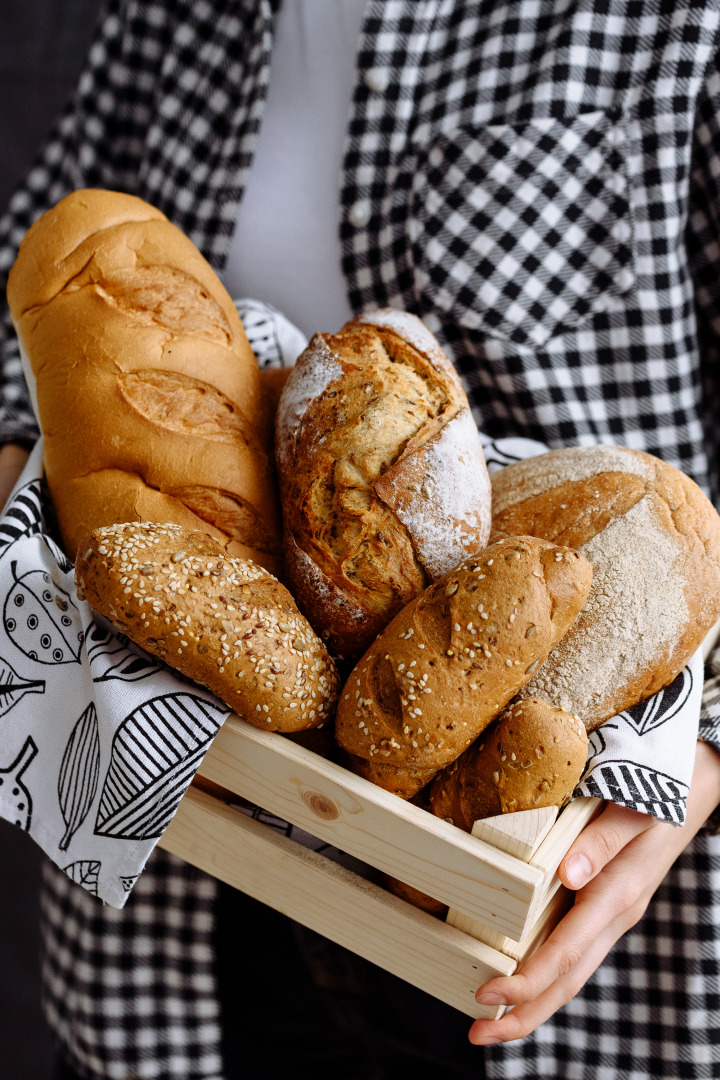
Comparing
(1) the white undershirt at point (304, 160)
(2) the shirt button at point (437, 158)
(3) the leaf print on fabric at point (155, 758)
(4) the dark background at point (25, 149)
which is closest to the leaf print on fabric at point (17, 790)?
(3) the leaf print on fabric at point (155, 758)

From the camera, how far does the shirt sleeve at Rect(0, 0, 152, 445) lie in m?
1.33

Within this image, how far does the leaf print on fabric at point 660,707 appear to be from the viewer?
0.71 meters

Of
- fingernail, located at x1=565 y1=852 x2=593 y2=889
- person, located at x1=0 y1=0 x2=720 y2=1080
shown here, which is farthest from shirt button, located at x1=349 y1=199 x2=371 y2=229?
fingernail, located at x1=565 y1=852 x2=593 y2=889

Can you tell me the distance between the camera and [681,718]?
0.72 meters

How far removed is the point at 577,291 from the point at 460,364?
19cm

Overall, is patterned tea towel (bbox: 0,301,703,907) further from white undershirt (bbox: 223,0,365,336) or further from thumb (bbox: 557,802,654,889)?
white undershirt (bbox: 223,0,365,336)

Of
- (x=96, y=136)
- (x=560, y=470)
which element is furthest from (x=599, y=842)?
(x=96, y=136)

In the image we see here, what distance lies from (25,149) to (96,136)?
0.73m

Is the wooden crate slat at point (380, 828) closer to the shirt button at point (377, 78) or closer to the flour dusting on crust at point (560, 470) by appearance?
the flour dusting on crust at point (560, 470)

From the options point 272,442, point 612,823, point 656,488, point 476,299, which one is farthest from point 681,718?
point 476,299

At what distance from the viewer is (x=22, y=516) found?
2.56 ft

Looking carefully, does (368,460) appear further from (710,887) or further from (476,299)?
(710,887)

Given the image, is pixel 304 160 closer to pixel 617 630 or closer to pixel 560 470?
pixel 560 470

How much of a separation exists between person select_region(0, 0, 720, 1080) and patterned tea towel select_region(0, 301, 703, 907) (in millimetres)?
189
